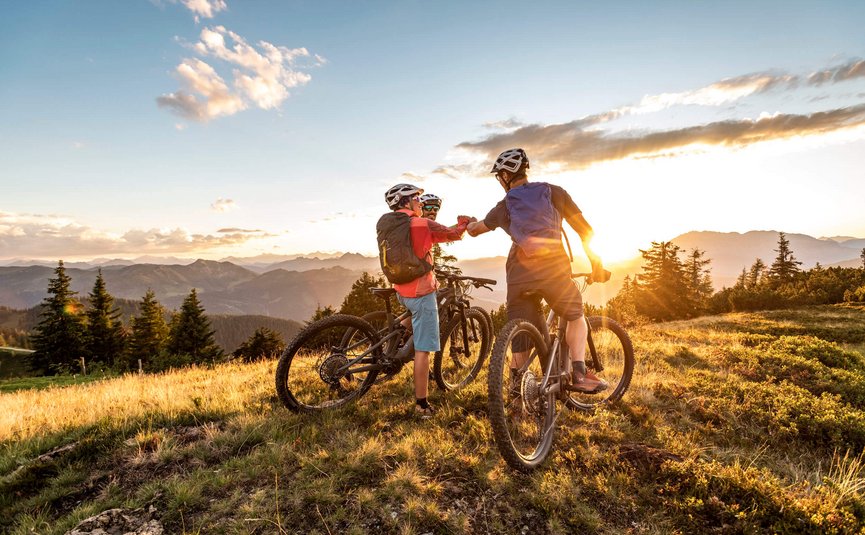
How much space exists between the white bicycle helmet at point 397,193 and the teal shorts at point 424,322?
1.31 m

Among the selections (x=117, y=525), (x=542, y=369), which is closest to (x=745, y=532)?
(x=542, y=369)

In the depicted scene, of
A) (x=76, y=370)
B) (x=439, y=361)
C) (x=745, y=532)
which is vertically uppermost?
(x=439, y=361)

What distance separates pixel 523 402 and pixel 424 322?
1.62 m

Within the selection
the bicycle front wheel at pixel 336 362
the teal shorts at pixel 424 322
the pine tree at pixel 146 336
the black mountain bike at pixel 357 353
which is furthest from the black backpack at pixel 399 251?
the pine tree at pixel 146 336

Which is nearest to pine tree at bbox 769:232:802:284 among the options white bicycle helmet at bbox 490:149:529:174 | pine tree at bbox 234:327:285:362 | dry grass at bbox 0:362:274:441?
white bicycle helmet at bbox 490:149:529:174

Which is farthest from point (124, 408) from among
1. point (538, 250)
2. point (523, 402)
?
point (538, 250)

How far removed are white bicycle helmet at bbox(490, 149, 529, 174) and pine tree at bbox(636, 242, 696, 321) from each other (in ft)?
158

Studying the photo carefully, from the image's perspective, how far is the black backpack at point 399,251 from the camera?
5090 millimetres

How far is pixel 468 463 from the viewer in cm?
425

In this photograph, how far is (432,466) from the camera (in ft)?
13.6

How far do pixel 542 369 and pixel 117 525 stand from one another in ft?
14.2

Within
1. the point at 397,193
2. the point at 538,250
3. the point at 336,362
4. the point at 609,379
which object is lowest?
the point at 609,379

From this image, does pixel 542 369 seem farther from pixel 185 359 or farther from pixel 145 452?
pixel 185 359

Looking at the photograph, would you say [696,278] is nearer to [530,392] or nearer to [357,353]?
[530,392]
